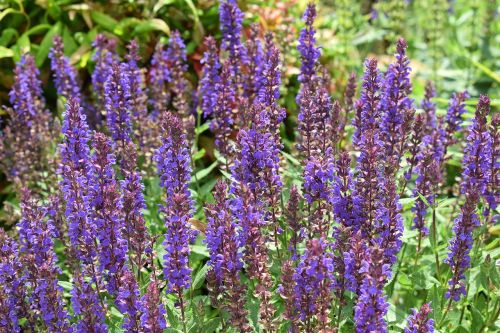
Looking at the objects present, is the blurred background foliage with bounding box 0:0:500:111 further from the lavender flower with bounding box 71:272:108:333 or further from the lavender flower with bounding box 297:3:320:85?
the lavender flower with bounding box 71:272:108:333

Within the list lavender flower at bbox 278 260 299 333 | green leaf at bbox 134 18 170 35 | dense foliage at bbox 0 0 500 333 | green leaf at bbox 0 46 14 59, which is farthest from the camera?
green leaf at bbox 134 18 170 35

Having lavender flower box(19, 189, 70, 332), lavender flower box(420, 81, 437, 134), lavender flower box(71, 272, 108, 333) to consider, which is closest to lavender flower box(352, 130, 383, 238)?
lavender flower box(71, 272, 108, 333)

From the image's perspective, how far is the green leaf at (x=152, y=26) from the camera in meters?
7.84

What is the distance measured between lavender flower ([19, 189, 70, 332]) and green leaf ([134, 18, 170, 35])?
12.1ft

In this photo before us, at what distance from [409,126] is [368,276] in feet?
6.50

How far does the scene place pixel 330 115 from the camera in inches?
219

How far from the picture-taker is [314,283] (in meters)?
3.60

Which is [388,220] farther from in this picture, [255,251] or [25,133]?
[25,133]

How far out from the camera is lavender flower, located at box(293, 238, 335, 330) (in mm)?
3508

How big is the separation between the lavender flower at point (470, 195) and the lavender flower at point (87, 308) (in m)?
2.25

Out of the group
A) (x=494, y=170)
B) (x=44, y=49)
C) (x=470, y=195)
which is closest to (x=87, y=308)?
(x=470, y=195)

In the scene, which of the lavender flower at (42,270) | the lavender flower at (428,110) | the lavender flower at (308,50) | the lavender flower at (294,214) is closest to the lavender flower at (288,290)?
the lavender flower at (294,214)

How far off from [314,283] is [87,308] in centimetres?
130

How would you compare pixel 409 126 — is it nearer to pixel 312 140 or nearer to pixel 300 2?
pixel 312 140
